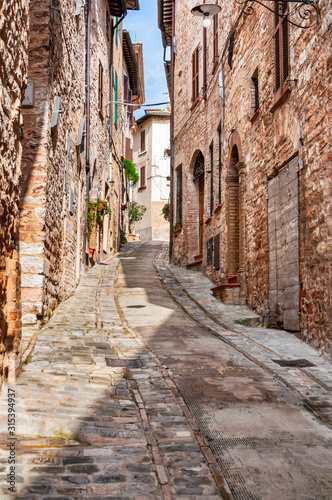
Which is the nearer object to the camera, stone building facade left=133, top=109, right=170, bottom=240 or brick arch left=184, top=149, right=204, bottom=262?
brick arch left=184, top=149, right=204, bottom=262

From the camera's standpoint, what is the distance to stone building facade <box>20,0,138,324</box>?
759 cm

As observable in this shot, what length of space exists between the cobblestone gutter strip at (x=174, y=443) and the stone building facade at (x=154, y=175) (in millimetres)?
29930

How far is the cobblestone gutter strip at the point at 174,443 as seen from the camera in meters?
3.00

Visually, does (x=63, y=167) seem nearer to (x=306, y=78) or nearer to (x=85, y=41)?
(x=306, y=78)

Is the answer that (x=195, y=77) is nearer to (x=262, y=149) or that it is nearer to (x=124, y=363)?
(x=262, y=149)

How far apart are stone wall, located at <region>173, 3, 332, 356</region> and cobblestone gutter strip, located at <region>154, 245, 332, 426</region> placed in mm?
749

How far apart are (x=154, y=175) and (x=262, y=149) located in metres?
26.8

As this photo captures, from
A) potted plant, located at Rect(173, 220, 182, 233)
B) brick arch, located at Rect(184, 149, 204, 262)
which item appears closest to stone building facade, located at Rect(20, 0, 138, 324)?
brick arch, located at Rect(184, 149, 204, 262)

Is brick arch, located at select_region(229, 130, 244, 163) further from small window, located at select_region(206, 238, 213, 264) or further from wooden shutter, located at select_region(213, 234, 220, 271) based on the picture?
small window, located at select_region(206, 238, 213, 264)

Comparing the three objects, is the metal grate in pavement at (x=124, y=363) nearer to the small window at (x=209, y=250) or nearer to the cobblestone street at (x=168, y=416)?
the cobblestone street at (x=168, y=416)

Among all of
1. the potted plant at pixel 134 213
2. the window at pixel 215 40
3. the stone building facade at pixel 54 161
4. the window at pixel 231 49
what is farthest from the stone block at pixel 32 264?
the potted plant at pixel 134 213

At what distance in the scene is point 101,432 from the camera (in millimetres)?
3797

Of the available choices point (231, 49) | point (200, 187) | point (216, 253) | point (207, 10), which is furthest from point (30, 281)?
point (200, 187)

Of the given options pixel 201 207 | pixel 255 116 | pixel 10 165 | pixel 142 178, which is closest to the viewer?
pixel 10 165
